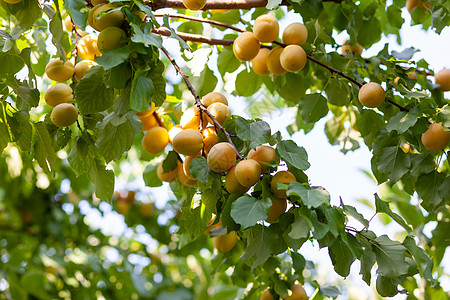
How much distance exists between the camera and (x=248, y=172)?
79cm

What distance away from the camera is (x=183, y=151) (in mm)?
909

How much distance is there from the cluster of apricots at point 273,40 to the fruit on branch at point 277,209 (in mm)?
412

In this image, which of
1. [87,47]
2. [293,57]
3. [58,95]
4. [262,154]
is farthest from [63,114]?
[293,57]

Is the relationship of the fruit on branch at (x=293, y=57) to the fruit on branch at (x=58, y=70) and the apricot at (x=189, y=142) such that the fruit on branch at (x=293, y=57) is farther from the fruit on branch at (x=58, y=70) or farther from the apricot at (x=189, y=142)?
the fruit on branch at (x=58, y=70)

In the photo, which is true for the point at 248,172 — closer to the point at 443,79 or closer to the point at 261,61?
the point at 261,61

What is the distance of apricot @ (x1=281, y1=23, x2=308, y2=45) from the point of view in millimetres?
1180

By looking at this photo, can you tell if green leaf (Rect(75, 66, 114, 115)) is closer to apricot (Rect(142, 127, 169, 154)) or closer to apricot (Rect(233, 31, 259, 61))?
apricot (Rect(142, 127, 169, 154))

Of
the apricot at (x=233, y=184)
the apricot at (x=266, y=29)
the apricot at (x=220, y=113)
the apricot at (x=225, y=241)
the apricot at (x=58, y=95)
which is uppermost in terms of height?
the apricot at (x=266, y=29)

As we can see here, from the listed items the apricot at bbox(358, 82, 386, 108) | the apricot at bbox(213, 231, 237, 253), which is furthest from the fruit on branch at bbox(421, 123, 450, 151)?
the apricot at bbox(213, 231, 237, 253)

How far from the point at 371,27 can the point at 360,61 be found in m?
0.23

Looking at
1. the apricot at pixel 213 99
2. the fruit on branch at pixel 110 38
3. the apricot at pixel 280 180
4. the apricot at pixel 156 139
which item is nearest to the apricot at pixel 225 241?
the apricot at pixel 156 139

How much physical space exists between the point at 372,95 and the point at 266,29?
27 cm

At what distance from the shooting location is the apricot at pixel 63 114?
3.18ft

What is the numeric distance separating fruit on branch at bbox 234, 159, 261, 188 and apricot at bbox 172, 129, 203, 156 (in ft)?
0.40
